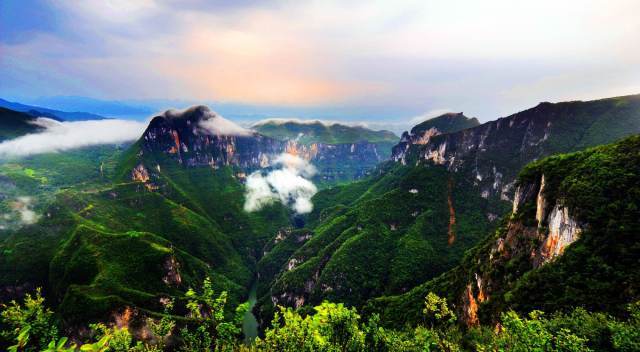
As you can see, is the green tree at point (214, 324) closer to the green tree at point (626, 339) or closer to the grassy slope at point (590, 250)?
the green tree at point (626, 339)

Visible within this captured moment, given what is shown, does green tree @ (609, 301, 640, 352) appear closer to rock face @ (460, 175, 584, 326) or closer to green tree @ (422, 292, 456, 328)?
green tree @ (422, 292, 456, 328)

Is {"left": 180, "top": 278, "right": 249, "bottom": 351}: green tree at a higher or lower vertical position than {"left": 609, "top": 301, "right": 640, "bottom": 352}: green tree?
higher

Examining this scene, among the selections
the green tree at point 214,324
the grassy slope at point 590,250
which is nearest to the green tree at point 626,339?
the grassy slope at point 590,250

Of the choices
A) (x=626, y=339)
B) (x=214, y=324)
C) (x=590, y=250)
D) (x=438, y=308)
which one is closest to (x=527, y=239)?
(x=590, y=250)

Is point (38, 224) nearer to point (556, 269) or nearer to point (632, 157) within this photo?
point (556, 269)

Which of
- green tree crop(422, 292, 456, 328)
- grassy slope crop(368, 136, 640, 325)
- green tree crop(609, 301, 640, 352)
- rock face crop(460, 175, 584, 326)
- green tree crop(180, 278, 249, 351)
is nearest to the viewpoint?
green tree crop(180, 278, 249, 351)

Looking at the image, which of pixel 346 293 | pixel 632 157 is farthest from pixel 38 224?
pixel 632 157

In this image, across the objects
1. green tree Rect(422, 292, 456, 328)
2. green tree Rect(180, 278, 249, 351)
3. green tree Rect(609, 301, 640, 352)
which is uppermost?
green tree Rect(180, 278, 249, 351)

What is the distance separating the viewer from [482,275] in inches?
3585

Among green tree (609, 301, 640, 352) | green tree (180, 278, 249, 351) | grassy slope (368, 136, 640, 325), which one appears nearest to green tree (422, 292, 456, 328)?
green tree (609, 301, 640, 352)

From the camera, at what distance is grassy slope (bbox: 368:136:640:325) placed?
2263 inches

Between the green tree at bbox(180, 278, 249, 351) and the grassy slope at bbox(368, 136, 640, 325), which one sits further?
the grassy slope at bbox(368, 136, 640, 325)

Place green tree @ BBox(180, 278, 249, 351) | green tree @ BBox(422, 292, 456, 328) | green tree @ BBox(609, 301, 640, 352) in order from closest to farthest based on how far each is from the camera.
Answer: green tree @ BBox(180, 278, 249, 351), green tree @ BBox(609, 301, 640, 352), green tree @ BBox(422, 292, 456, 328)

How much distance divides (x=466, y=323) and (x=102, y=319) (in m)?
121
